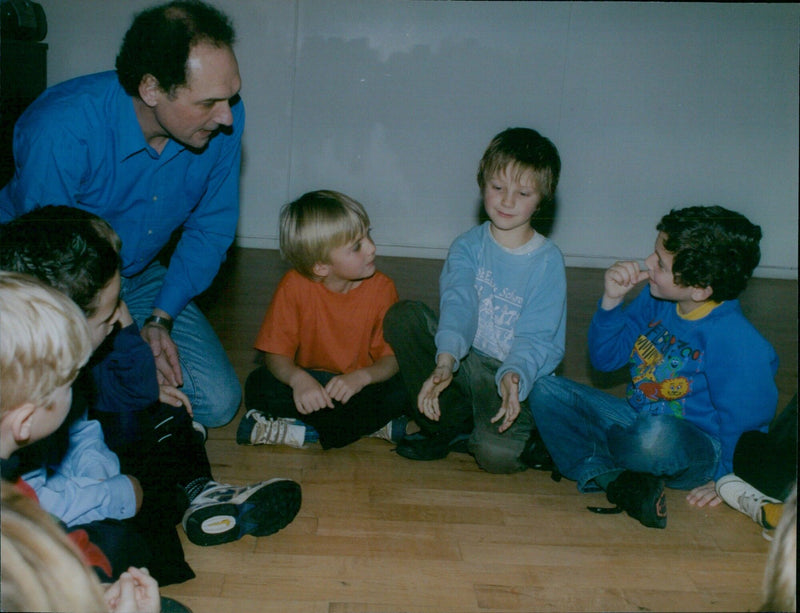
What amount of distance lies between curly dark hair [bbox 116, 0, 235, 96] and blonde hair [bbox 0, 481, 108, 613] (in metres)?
0.96

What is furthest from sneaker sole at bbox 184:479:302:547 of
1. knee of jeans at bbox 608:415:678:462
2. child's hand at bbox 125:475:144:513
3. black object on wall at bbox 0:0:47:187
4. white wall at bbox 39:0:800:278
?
white wall at bbox 39:0:800:278

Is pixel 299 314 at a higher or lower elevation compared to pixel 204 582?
higher

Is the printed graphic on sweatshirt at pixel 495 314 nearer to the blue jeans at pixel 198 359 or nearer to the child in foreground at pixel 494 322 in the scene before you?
the child in foreground at pixel 494 322

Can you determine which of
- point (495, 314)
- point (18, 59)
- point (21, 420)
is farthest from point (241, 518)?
point (18, 59)

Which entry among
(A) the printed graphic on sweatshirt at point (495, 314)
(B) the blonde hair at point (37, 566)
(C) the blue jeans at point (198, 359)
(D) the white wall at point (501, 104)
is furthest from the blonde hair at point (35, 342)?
(D) the white wall at point (501, 104)

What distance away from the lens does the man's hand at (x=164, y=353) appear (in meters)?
1.57

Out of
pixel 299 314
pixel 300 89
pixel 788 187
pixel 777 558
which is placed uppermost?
pixel 300 89

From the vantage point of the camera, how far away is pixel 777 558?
64 cm

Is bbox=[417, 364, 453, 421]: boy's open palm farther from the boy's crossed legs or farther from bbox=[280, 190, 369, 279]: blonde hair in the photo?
bbox=[280, 190, 369, 279]: blonde hair

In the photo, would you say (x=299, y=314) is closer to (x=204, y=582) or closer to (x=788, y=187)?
(x=204, y=582)

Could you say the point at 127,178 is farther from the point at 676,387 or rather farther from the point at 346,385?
the point at 676,387

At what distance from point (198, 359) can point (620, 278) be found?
0.92m

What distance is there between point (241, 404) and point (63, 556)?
1.22 m

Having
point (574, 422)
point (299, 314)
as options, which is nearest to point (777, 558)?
point (574, 422)
